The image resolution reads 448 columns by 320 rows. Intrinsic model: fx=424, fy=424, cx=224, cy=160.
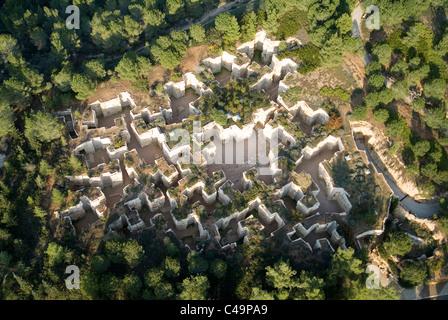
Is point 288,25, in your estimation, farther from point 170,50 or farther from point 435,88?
point 435,88

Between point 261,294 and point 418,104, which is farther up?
point 418,104

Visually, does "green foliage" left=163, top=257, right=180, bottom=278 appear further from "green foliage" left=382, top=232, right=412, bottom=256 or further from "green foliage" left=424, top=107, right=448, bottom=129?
"green foliage" left=424, top=107, right=448, bottom=129

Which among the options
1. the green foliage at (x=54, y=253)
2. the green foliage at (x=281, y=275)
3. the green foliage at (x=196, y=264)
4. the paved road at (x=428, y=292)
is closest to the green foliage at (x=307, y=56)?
the green foliage at (x=281, y=275)

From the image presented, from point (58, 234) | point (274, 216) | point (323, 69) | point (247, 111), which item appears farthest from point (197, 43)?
point (58, 234)

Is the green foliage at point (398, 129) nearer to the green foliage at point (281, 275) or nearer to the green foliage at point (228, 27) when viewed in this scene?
the green foliage at point (281, 275)

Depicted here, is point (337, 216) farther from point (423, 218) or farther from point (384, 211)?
point (423, 218)

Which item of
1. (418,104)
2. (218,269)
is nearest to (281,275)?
(218,269)

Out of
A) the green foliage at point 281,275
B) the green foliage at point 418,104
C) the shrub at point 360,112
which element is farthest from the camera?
the green foliage at point 418,104

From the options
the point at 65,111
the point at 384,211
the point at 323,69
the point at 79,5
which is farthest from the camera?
the point at 79,5

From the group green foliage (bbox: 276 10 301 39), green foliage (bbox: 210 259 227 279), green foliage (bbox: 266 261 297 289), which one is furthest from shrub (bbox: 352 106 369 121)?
green foliage (bbox: 210 259 227 279)

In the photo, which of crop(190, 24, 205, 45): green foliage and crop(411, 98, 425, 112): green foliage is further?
crop(190, 24, 205, 45): green foliage

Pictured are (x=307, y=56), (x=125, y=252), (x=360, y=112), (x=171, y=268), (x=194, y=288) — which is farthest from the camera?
(x=307, y=56)
